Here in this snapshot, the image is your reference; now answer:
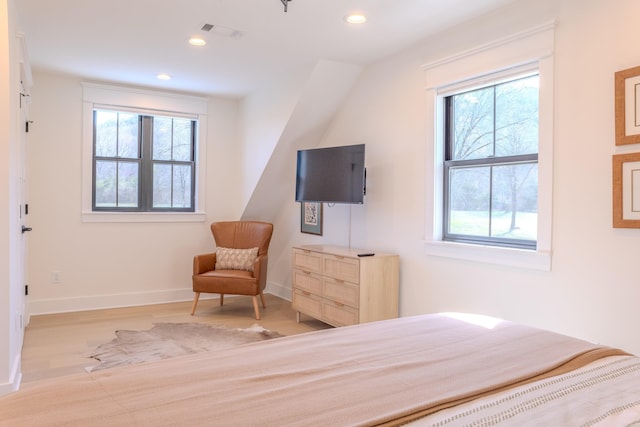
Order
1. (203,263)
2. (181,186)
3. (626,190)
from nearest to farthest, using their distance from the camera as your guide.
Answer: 1. (626,190)
2. (203,263)
3. (181,186)

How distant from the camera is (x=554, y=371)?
4.58 feet

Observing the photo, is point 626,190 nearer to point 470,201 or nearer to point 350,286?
point 470,201

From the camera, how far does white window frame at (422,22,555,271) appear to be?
9.11 ft

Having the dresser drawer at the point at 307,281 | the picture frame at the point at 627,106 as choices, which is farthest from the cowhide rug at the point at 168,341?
the picture frame at the point at 627,106

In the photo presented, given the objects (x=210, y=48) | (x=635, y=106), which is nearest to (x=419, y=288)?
(x=635, y=106)

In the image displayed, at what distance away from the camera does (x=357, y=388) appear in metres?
1.22

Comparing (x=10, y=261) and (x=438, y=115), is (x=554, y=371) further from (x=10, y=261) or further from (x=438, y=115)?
(x=10, y=261)

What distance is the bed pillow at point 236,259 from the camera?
4.98 meters

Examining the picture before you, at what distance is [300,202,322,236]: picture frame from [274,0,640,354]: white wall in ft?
4.62

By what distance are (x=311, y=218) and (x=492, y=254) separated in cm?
243

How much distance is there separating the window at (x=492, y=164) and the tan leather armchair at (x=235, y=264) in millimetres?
2051

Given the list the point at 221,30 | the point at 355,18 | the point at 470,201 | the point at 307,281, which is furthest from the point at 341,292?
the point at 221,30

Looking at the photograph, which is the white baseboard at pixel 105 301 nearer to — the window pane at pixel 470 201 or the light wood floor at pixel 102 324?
the light wood floor at pixel 102 324

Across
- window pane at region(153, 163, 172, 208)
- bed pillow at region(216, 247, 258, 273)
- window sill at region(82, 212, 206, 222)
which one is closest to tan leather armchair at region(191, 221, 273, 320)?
bed pillow at region(216, 247, 258, 273)
